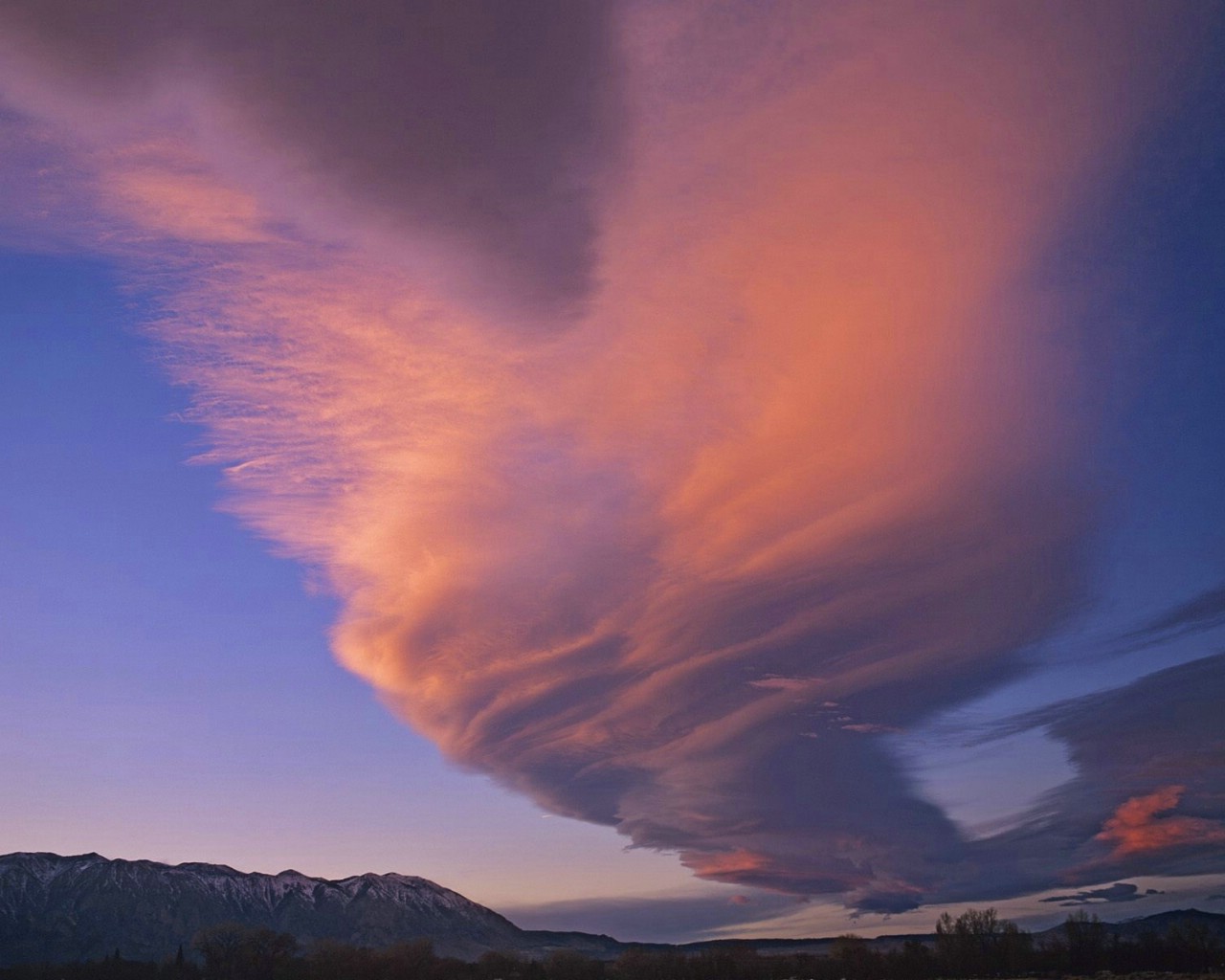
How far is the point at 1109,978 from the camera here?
192 m

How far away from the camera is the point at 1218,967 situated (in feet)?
648

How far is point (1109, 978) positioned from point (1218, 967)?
24882mm
